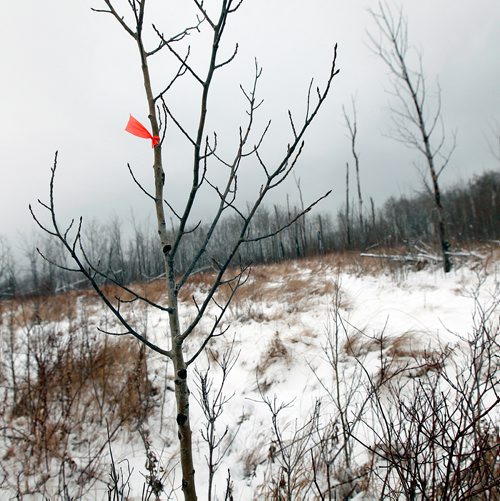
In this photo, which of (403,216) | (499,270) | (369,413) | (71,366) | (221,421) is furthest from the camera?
(403,216)

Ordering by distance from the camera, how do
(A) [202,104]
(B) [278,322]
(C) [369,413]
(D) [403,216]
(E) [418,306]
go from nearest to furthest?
1. (A) [202,104]
2. (C) [369,413]
3. (E) [418,306]
4. (B) [278,322]
5. (D) [403,216]

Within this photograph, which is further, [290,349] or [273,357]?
[290,349]

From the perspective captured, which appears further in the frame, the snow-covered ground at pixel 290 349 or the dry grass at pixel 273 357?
the dry grass at pixel 273 357

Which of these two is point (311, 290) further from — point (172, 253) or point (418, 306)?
point (172, 253)

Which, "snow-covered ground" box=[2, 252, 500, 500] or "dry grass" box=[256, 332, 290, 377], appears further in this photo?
"dry grass" box=[256, 332, 290, 377]

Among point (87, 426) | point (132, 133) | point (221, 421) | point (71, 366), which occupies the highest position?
point (132, 133)

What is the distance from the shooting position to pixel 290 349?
4.79 m

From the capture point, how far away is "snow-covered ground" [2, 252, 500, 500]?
10.1 ft

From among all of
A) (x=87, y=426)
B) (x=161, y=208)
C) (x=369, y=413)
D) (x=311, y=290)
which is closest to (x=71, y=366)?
(x=87, y=426)

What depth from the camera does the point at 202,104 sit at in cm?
101

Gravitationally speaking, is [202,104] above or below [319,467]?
above

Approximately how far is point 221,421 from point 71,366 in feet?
7.06

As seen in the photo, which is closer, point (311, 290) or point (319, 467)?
point (319, 467)

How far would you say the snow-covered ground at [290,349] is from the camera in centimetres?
307
